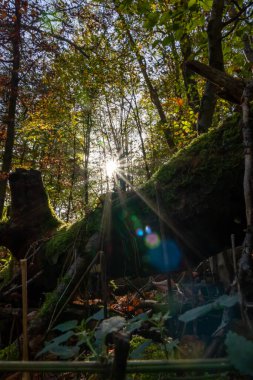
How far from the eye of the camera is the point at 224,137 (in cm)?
312

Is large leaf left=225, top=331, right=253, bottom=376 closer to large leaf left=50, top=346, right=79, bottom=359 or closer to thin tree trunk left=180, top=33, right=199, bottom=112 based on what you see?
large leaf left=50, top=346, right=79, bottom=359

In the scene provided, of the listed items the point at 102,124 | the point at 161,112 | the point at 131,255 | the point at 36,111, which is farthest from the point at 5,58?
the point at 102,124

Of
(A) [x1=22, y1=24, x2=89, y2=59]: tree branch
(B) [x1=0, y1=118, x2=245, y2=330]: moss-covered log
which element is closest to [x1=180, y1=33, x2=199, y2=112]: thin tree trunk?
(A) [x1=22, y1=24, x2=89, y2=59]: tree branch

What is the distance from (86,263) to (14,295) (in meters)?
0.79

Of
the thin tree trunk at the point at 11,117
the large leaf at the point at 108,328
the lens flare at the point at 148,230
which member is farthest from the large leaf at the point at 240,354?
the thin tree trunk at the point at 11,117

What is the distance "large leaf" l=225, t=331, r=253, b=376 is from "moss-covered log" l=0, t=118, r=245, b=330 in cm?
197

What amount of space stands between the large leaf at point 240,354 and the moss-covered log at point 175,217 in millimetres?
1973

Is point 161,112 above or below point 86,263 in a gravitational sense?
above

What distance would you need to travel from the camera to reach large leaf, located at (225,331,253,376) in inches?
31.9

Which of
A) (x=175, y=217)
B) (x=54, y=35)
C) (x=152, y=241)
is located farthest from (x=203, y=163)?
(x=54, y=35)

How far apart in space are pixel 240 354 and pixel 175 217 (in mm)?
2351

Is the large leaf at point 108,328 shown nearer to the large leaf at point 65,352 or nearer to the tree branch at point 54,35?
the large leaf at point 65,352

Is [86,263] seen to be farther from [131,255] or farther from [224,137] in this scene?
[224,137]

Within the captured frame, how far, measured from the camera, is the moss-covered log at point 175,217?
3.01 metres
